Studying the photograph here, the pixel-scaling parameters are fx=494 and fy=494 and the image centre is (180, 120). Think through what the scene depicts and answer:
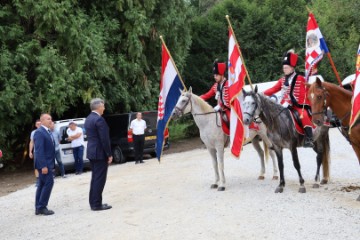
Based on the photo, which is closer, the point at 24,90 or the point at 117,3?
the point at 24,90

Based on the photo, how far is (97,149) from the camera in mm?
9852

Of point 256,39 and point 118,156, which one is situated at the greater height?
point 256,39

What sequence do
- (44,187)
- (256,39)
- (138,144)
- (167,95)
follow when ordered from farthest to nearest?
(256,39) → (138,144) → (167,95) → (44,187)

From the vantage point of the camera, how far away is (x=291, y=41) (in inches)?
1210

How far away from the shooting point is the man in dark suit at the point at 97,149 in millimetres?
9828

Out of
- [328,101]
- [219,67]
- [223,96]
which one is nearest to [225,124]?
[223,96]

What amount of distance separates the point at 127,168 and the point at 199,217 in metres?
9.65

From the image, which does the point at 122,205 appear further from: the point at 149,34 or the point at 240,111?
the point at 149,34

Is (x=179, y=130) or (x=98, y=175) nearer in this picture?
(x=98, y=175)

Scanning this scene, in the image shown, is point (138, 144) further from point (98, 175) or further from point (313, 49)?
point (313, 49)

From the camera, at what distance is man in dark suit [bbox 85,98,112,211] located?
32.2 feet

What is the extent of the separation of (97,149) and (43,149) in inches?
44.3

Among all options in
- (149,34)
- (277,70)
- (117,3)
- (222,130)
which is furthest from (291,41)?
(222,130)

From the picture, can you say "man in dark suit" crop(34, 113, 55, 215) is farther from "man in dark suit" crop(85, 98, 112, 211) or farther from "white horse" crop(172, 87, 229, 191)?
"white horse" crop(172, 87, 229, 191)
